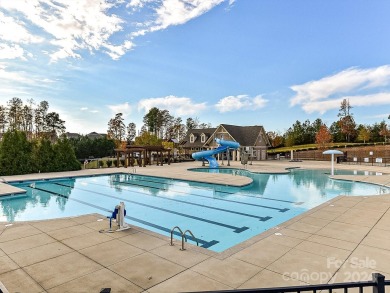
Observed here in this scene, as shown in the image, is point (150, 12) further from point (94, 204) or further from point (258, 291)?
point (258, 291)

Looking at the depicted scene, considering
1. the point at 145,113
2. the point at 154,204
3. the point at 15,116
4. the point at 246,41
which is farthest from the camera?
the point at 145,113

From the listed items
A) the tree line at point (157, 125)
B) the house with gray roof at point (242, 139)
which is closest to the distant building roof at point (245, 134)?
the house with gray roof at point (242, 139)

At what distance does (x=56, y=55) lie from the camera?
68.2ft

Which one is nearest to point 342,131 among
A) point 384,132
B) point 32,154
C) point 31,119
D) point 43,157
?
point 384,132

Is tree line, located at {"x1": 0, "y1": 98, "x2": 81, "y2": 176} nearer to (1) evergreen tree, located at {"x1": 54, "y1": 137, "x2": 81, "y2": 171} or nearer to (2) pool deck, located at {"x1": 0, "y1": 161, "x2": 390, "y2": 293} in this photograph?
(1) evergreen tree, located at {"x1": 54, "y1": 137, "x2": 81, "y2": 171}

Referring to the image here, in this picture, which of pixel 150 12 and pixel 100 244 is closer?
pixel 100 244

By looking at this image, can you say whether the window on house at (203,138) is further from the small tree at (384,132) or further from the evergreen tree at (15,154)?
the small tree at (384,132)

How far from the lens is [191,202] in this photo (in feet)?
45.9

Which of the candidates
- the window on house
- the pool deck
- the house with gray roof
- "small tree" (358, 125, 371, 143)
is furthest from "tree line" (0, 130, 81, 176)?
"small tree" (358, 125, 371, 143)

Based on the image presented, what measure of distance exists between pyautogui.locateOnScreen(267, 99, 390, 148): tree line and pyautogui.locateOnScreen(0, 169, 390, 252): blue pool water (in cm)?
4652

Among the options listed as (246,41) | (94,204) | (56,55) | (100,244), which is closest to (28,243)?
(100,244)

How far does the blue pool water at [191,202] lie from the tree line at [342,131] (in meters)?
46.5

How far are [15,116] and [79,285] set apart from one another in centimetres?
5988

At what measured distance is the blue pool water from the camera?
1015 cm
